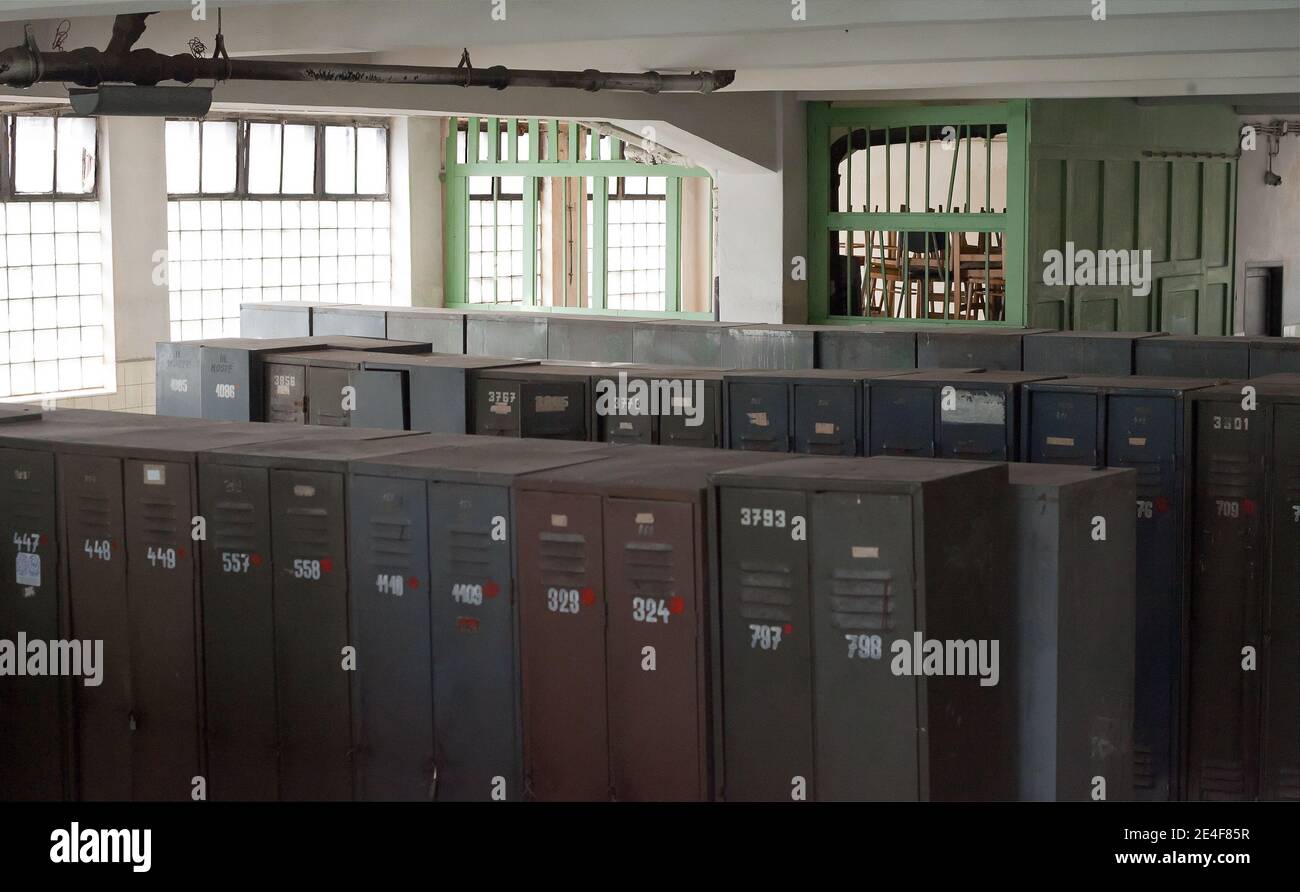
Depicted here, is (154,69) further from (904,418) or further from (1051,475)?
(1051,475)

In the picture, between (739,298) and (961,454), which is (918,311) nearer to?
(739,298)

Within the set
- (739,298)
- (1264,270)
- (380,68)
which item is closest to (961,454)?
(380,68)

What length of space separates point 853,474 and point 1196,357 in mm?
6609

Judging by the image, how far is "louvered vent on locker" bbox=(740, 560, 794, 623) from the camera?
5.85 m

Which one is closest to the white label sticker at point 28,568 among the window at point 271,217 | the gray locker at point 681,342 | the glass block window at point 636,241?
the gray locker at point 681,342

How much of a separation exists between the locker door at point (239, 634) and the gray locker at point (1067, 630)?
3.10m

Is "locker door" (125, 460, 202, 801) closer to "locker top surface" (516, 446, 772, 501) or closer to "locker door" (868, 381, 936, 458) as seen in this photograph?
"locker top surface" (516, 446, 772, 501)

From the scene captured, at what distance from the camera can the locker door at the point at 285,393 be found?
1089cm

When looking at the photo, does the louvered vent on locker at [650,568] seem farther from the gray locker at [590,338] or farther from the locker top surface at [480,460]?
the gray locker at [590,338]

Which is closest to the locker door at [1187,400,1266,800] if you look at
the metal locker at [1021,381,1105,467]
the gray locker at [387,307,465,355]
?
the metal locker at [1021,381,1105,467]

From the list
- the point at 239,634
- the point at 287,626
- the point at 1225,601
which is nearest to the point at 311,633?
the point at 287,626

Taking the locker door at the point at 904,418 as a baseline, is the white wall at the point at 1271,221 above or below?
above

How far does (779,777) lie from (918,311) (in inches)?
496

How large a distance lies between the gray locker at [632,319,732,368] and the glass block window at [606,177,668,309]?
7.62 m
